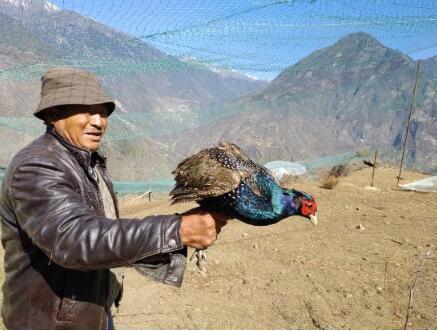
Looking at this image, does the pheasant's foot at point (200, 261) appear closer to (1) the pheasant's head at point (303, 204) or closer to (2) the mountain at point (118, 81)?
(1) the pheasant's head at point (303, 204)

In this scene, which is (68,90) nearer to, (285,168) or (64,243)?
(64,243)

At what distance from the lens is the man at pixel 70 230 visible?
1256 mm

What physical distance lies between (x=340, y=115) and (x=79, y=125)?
80.3 meters

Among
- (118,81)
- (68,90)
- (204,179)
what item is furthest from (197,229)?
(118,81)

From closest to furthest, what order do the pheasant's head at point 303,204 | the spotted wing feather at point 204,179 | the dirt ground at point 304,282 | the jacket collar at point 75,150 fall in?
the jacket collar at point 75,150 < the spotted wing feather at point 204,179 < the pheasant's head at point 303,204 < the dirt ground at point 304,282

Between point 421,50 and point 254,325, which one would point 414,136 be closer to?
point 421,50

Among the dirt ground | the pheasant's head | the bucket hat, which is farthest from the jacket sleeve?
the dirt ground

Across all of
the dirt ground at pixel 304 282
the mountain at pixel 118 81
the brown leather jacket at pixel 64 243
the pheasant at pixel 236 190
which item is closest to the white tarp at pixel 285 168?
the mountain at pixel 118 81

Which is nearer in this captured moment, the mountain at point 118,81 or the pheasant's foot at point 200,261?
the pheasant's foot at point 200,261

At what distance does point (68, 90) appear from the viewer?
1642mm

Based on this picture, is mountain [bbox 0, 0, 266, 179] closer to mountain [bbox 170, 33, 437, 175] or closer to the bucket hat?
mountain [bbox 170, 33, 437, 175]

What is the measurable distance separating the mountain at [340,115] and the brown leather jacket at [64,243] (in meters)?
24.4

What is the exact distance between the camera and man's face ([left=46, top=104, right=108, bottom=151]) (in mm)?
1678

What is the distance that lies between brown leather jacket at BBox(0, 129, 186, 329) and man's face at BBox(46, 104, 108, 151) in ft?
0.15
